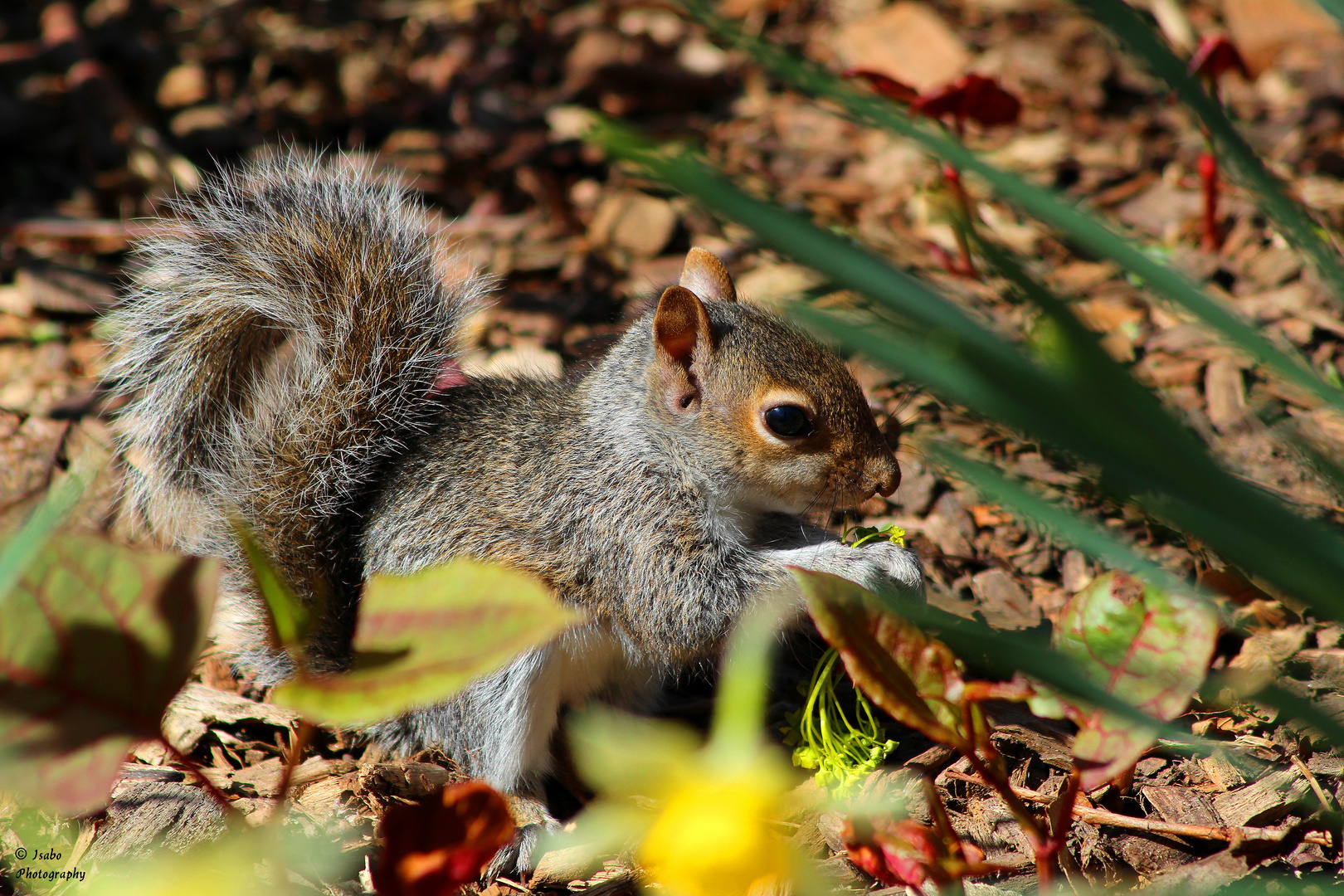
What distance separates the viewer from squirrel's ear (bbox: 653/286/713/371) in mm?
2031

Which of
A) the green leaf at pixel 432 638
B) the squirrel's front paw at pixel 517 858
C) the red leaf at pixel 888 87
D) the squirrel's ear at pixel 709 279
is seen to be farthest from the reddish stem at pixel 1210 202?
the green leaf at pixel 432 638

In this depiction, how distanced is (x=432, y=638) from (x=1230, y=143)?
102 centimetres

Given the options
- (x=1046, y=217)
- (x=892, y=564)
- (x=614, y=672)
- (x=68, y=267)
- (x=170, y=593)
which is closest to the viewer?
(x=170, y=593)

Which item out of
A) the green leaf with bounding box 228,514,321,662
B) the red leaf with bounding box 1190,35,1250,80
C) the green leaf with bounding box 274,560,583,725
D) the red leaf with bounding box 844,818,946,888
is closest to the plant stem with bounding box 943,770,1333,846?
the red leaf with bounding box 844,818,946,888

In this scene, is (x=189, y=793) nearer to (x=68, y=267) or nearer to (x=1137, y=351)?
(x=68, y=267)

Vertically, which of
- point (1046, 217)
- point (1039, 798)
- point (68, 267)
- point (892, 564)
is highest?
point (1046, 217)

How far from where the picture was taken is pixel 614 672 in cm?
234

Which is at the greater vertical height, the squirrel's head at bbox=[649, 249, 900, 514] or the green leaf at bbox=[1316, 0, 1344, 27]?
the green leaf at bbox=[1316, 0, 1344, 27]

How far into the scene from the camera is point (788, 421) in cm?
208

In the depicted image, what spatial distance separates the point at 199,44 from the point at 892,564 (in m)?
3.68

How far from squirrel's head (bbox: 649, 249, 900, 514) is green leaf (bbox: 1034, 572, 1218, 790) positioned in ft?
2.58

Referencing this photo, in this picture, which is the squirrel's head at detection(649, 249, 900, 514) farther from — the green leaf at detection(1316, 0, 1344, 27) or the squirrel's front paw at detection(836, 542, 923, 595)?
the green leaf at detection(1316, 0, 1344, 27)

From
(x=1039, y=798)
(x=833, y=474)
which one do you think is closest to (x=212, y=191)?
(x=833, y=474)

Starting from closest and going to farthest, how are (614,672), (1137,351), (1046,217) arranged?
(1046,217)
(614,672)
(1137,351)
